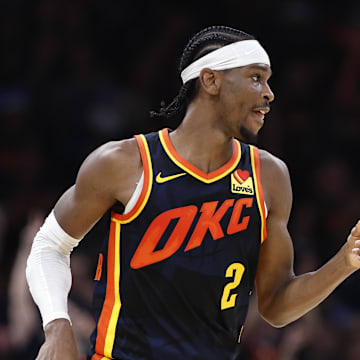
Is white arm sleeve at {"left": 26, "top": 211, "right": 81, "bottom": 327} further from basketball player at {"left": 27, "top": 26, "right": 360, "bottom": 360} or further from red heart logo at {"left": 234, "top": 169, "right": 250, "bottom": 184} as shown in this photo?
red heart logo at {"left": 234, "top": 169, "right": 250, "bottom": 184}

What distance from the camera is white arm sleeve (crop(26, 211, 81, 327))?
10.3ft

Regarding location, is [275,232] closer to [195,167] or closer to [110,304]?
[195,167]

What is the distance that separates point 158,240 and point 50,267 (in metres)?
0.45

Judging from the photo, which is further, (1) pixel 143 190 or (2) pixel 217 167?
(2) pixel 217 167

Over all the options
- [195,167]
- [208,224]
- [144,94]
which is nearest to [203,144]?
[195,167]

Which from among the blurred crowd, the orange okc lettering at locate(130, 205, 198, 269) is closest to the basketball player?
the orange okc lettering at locate(130, 205, 198, 269)

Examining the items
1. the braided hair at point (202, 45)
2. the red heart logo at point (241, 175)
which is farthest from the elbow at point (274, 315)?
the braided hair at point (202, 45)

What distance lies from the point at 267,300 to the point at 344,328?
7.84ft

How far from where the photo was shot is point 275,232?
10.8ft

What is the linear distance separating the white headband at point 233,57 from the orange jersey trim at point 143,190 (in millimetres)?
391

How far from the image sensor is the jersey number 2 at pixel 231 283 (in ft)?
10.3

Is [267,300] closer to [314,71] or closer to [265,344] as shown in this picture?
[265,344]

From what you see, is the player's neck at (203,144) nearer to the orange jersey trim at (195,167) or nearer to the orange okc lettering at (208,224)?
the orange jersey trim at (195,167)

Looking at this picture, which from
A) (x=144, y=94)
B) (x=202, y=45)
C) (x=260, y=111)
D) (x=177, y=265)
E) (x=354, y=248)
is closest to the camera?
(x=354, y=248)
